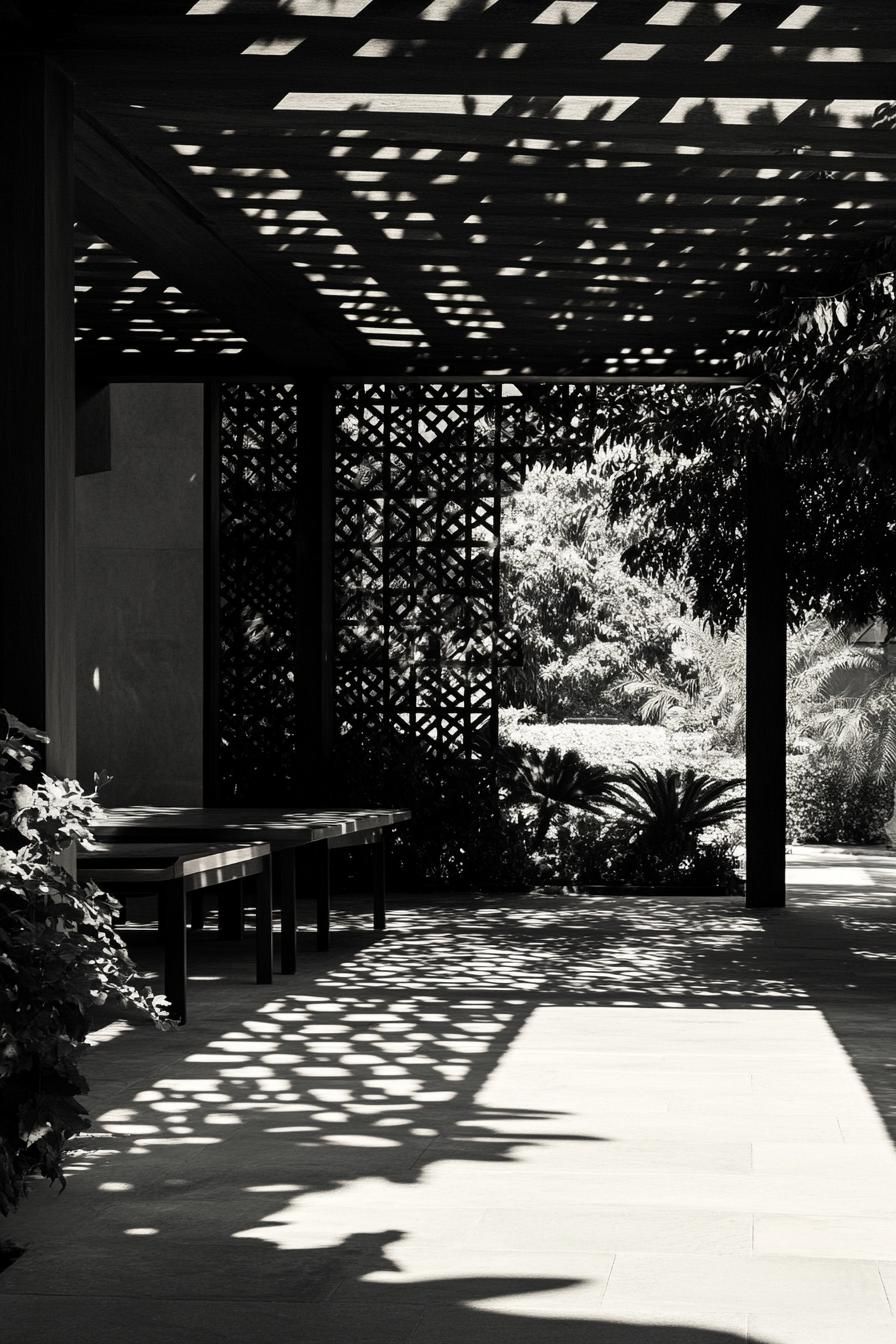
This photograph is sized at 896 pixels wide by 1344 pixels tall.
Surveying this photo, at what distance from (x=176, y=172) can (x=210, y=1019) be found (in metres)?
3.34

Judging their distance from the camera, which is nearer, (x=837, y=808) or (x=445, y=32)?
(x=445, y=32)

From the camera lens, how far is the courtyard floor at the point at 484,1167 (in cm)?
317

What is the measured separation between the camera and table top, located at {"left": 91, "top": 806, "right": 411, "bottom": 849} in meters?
7.38

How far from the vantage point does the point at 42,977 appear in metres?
3.68

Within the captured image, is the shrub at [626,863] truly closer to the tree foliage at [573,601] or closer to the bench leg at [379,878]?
the bench leg at [379,878]

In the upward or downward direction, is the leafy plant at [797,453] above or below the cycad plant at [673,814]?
above

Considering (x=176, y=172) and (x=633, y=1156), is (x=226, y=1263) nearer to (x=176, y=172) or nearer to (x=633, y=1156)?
(x=633, y=1156)

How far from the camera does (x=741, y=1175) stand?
13.6 feet

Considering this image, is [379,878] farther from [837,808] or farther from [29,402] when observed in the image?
[837,808]

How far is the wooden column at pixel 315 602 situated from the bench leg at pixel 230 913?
2.04m

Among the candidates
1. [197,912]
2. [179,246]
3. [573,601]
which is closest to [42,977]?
[179,246]

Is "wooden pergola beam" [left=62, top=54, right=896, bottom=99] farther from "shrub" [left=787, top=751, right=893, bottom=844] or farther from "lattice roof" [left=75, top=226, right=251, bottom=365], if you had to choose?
"shrub" [left=787, top=751, right=893, bottom=844]

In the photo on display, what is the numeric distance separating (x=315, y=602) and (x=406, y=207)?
4.45 m

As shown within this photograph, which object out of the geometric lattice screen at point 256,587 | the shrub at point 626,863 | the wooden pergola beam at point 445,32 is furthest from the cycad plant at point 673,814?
the wooden pergola beam at point 445,32
